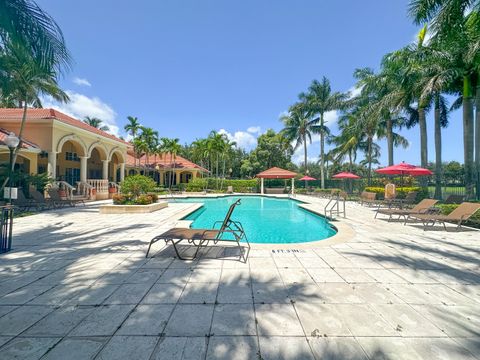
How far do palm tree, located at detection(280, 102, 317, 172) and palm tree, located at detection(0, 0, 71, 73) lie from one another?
96.6 feet

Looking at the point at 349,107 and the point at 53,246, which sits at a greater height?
the point at 349,107

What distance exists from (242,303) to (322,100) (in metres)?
32.0

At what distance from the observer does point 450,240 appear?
6598mm

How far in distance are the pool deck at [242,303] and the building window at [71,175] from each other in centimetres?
2032

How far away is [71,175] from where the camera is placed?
22.8 meters

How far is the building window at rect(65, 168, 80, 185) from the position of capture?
73.1ft

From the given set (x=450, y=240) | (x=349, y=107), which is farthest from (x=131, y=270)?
(x=349, y=107)

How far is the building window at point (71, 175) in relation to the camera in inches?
877

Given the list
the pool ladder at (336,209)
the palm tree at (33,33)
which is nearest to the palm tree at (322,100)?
the pool ladder at (336,209)

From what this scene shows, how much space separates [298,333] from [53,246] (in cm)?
623

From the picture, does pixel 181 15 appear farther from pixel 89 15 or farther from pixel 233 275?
→ pixel 233 275

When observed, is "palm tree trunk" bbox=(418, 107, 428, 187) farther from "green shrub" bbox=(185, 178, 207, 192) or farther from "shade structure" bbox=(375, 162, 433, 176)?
"green shrub" bbox=(185, 178, 207, 192)

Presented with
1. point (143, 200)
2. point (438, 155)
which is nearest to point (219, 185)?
point (143, 200)

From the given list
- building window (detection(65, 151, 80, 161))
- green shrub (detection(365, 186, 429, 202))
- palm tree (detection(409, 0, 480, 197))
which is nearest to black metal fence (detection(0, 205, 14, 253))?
palm tree (detection(409, 0, 480, 197))
